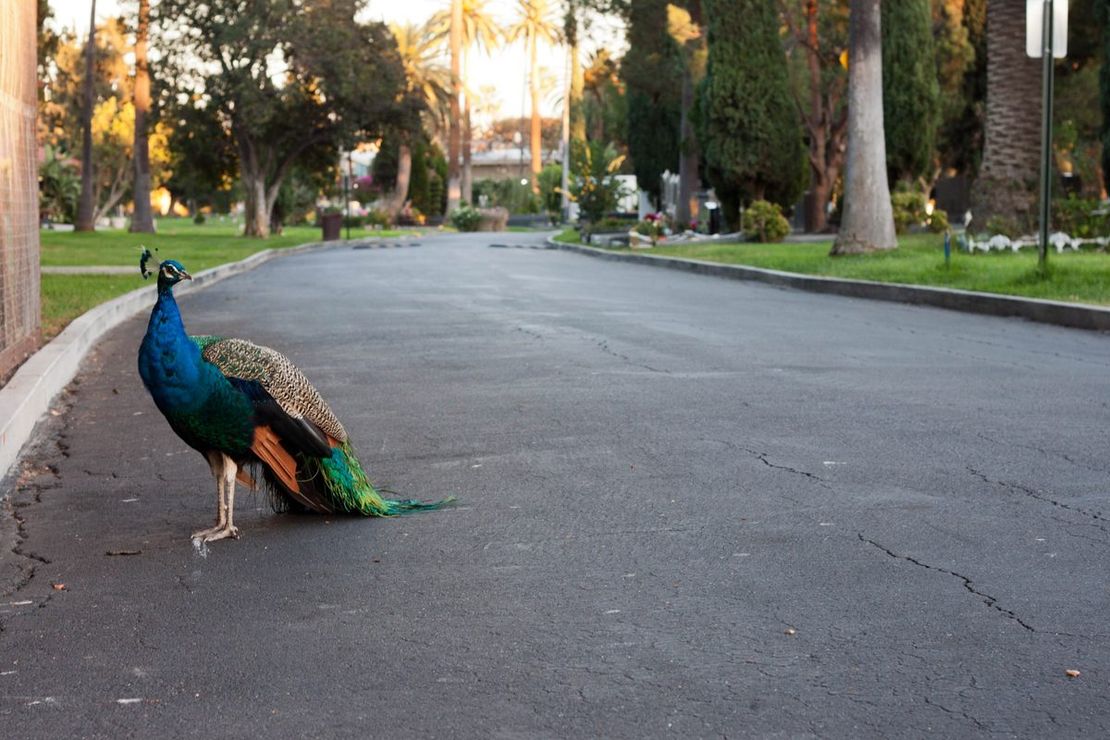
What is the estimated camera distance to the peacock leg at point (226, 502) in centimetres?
623

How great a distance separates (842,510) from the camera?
261 inches

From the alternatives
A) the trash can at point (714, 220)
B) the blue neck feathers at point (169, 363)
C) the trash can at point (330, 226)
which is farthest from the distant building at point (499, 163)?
the blue neck feathers at point (169, 363)

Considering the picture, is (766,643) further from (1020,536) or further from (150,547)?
(150,547)

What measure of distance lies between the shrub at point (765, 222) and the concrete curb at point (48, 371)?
1872 cm

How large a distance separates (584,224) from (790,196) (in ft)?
30.3

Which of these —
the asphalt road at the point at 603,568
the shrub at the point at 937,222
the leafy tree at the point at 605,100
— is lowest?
the asphalt road at the point at 603,568

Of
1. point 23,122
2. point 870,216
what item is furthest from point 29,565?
point 870,216

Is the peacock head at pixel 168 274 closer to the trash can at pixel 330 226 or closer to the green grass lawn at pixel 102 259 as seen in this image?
the green grass lawn at pixel 102 259

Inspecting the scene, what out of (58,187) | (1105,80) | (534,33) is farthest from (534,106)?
(1105,80)

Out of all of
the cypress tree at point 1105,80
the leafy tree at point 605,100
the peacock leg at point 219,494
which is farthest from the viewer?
the leafy tree at point 605,100

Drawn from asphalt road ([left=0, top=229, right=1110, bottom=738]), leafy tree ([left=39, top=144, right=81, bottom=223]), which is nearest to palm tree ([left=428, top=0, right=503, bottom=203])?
leafy tree ([left=39, top=144, right=81, bottom=223])

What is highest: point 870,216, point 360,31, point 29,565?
point 360,31

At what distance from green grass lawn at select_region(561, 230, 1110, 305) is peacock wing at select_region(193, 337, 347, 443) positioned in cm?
1218

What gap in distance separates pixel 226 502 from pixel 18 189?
638cm
